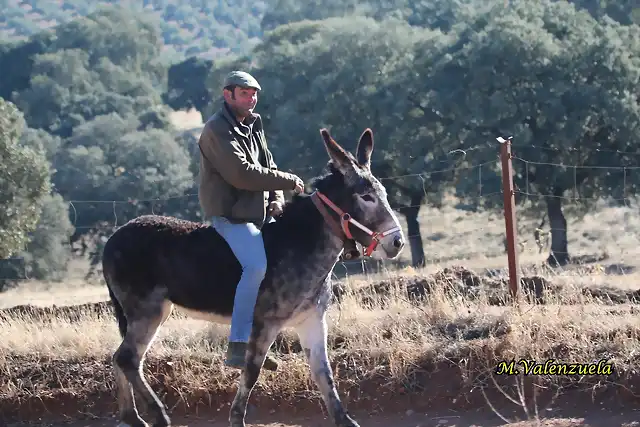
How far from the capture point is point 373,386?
7.94 metres

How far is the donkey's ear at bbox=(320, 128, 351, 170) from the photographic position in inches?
249

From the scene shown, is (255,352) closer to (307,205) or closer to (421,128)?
(307,205)

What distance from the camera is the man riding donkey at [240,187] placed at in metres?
6.41

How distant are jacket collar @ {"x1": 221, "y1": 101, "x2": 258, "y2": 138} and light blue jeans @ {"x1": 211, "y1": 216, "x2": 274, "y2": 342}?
69cm

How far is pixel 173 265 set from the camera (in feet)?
22.4

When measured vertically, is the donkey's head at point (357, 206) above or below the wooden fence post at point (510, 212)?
above

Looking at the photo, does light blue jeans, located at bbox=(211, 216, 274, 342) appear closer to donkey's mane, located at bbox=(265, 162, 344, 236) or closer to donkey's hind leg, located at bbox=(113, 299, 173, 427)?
donkey's mane, located at bbox=(265, 162, 344, 236)

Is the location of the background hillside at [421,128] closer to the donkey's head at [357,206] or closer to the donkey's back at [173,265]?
the donkey's back at [173,265]

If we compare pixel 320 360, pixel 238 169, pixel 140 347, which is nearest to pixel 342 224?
pixel 238 169

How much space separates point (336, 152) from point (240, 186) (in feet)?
2.28

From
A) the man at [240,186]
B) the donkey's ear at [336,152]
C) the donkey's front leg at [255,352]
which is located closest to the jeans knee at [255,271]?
the man at [240,186]

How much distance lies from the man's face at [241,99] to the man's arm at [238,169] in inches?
10.3

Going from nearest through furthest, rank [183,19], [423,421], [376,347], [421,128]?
[423,421] → [376,347] → [421,128] → [183,19]

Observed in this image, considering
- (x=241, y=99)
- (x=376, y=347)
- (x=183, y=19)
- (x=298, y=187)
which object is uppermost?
(x=183, y=19)
